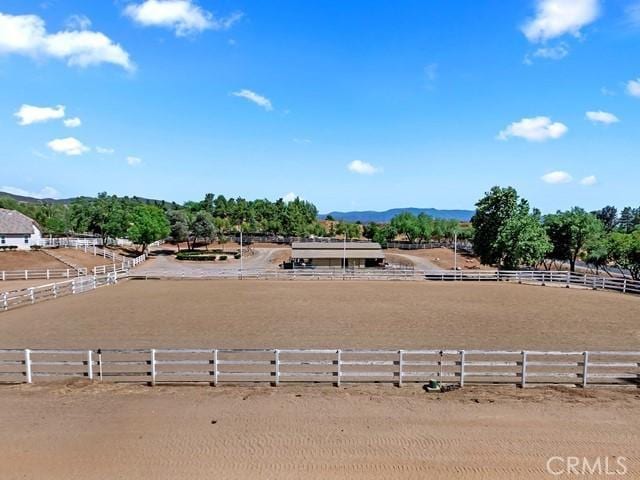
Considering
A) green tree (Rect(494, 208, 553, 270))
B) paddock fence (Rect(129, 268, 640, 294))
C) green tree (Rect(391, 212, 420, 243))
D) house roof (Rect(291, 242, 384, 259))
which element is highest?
green tree (Rect(391, 212, 420, 243))

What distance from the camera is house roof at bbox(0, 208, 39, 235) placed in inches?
1987

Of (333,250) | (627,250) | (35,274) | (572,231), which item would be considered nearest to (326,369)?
(35,274)

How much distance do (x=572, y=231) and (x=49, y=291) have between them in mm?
46659

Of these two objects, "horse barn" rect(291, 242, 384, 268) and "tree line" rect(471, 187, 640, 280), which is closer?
"tree line" rect(471, 187, 640, 280)

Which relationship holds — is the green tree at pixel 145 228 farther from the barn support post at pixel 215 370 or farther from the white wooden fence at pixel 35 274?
the barn support post at pixel 215 370

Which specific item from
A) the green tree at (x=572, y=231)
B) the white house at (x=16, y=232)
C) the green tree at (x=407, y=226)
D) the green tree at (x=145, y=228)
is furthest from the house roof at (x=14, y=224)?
the green tree at (x=407, y=226)

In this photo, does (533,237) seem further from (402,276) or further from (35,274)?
(35,274)

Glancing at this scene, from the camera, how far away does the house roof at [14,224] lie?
50469mm

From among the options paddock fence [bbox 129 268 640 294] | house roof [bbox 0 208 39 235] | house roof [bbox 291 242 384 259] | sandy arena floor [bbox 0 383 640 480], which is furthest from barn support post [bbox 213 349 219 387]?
house roof [bbox 0 208 39 235]

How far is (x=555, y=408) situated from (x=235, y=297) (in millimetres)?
19905

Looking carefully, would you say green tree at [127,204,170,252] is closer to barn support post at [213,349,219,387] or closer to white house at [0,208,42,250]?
white house at [0,208,42,250]

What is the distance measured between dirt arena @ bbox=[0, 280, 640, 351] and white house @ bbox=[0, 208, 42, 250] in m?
29.9

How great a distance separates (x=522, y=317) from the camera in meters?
Result: 20.5

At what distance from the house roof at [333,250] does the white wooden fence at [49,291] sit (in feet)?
74.6
